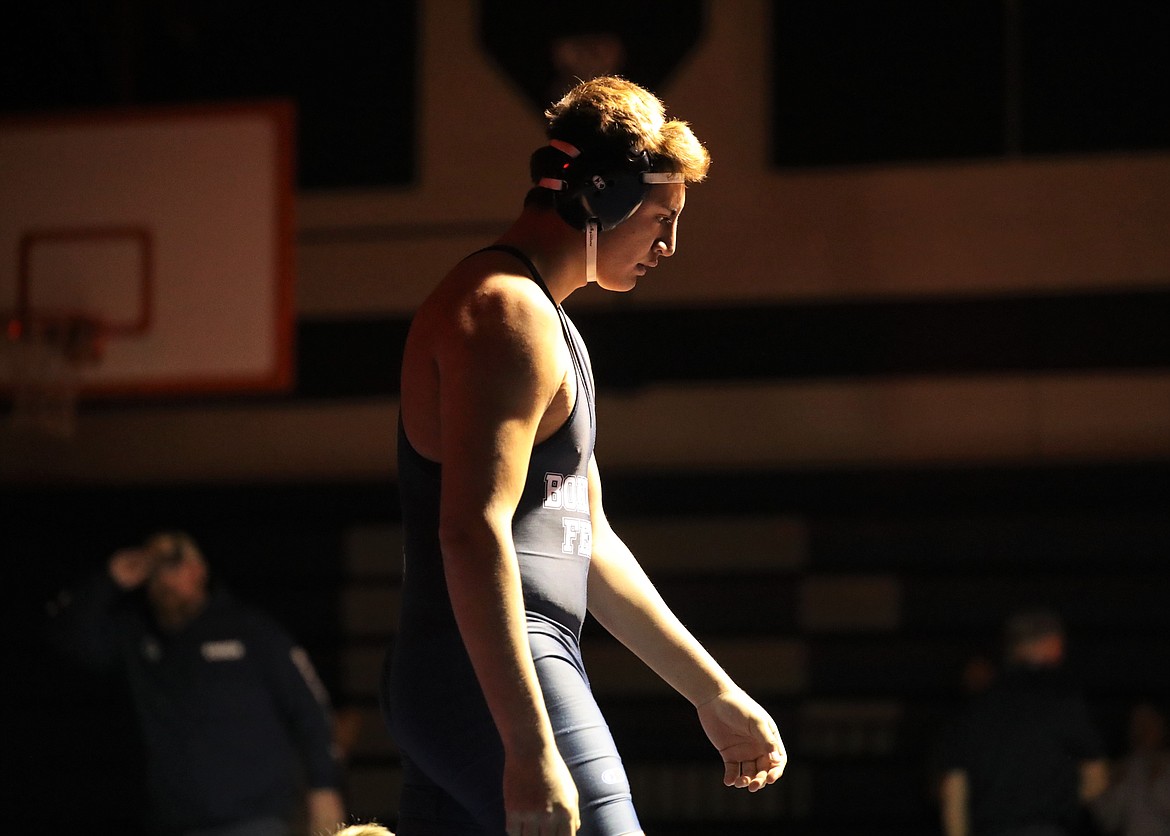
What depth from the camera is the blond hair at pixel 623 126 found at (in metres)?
1.98

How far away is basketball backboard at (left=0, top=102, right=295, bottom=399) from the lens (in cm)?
742

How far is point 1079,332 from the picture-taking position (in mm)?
7504

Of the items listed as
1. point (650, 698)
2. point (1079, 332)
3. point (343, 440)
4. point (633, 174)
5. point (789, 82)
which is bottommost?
point (650, 698)

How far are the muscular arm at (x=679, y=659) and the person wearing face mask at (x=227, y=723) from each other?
139 inches

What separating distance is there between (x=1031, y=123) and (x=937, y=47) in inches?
23.1

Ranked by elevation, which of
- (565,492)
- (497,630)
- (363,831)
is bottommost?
(363,831)

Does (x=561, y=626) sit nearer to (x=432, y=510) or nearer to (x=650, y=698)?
(x=432, y=510)

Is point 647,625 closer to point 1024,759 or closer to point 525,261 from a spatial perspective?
point 525,261

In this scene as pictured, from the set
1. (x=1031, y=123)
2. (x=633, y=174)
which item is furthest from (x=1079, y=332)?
(x=633, y=174)

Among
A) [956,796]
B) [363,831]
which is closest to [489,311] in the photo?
[363,831]

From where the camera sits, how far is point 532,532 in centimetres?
187

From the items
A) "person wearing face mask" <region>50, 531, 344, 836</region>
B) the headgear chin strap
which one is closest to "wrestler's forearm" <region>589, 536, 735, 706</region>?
the headgear chin strap

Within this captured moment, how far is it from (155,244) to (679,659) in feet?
20.0

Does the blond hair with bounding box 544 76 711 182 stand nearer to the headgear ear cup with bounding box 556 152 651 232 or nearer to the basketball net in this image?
the headgear ear cup with bounding box 556 152 651 232
